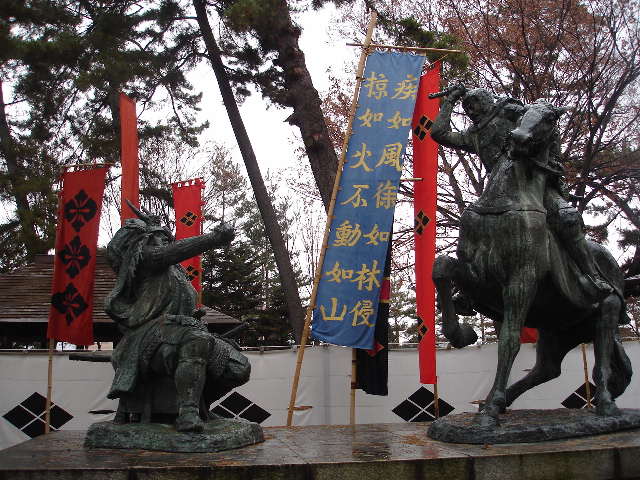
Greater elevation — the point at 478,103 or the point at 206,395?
the point at 478,103

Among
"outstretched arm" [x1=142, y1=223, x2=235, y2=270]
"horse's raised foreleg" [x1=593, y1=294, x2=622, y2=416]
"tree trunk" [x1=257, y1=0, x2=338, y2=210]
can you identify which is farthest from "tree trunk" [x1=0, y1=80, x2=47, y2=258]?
"horse's raised foreleg" [x1=593, y1=294, x2=622, y2=416]

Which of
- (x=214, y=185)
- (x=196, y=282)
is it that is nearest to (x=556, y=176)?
(x=196, y=282)

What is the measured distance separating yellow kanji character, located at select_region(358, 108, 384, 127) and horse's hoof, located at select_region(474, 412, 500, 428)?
→ 14.7 ft

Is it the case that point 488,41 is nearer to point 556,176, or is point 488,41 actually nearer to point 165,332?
point 556,176

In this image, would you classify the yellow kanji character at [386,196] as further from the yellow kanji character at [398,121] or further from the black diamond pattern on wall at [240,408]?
the black diamond pattern on wall at [240,408]

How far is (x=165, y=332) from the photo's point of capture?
4113 mm

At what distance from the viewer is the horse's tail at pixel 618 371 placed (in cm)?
448

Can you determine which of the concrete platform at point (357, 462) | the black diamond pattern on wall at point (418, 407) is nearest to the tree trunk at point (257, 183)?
the black diamond pattern on wall at point (418, 407)

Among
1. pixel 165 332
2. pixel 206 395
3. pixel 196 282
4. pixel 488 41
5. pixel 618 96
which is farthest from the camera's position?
pixel 488 41

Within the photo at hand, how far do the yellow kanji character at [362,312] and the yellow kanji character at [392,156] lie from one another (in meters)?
1.62

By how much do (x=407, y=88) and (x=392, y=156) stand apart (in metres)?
0.97

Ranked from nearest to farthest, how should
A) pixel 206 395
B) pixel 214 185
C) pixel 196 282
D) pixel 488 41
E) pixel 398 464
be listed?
pixel 398 464
pixel 206 395
pixel 196 282
pixel 488 41
pixel 214 185

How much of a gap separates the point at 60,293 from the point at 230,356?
474cm

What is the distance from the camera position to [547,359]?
4.78 meters
